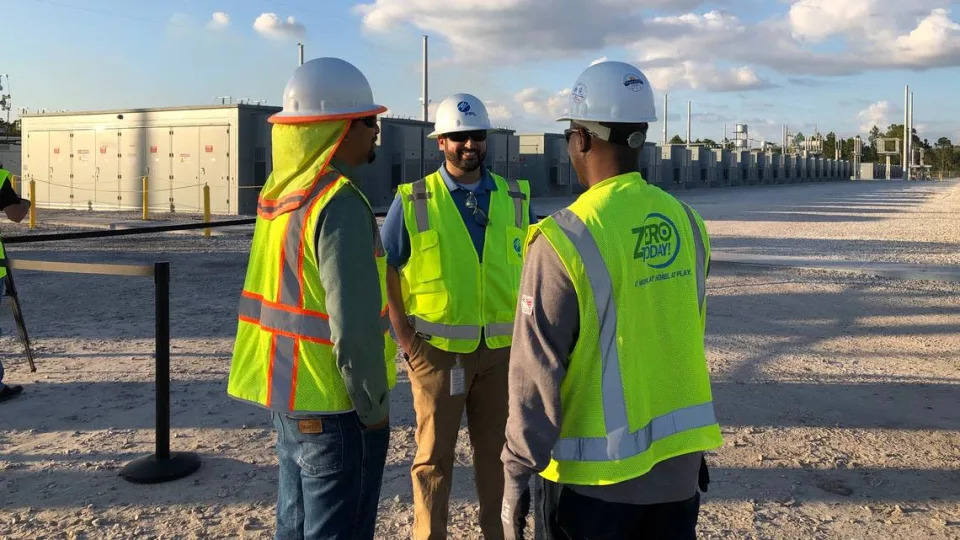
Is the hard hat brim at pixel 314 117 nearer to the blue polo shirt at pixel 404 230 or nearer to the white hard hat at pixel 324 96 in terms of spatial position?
the white hard hat at pixel 324 96

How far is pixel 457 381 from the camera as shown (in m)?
3.47

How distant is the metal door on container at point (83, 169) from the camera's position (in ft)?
95.9

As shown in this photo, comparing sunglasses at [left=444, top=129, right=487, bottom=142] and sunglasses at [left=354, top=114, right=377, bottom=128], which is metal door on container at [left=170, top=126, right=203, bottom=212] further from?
sunglasses at [left=354, top=114, right=377, bottom=128]

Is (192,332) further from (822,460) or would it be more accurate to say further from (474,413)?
(822,460)

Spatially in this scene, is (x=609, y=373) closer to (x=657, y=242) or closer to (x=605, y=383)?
(x=605, y=383)

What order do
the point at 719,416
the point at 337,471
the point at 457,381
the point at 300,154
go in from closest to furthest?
the point at 337,471
the point at 300,154
the point at 457,381
the point at 719,416

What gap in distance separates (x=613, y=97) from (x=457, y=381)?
5.41ft

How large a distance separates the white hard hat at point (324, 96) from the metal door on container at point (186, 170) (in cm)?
2557

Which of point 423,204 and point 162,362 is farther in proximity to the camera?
point 162,362

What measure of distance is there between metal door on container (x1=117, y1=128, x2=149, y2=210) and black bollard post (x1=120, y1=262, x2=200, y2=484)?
998 inches

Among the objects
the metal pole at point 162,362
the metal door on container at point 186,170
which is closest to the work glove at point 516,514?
the metal pole at point 162,362

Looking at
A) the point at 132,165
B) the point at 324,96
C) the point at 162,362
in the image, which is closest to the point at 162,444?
the point at 162,362

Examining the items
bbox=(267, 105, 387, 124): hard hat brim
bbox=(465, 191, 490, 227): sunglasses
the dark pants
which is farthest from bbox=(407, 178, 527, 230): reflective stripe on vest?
the dark pants

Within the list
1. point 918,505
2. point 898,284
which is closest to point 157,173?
point 898,284
